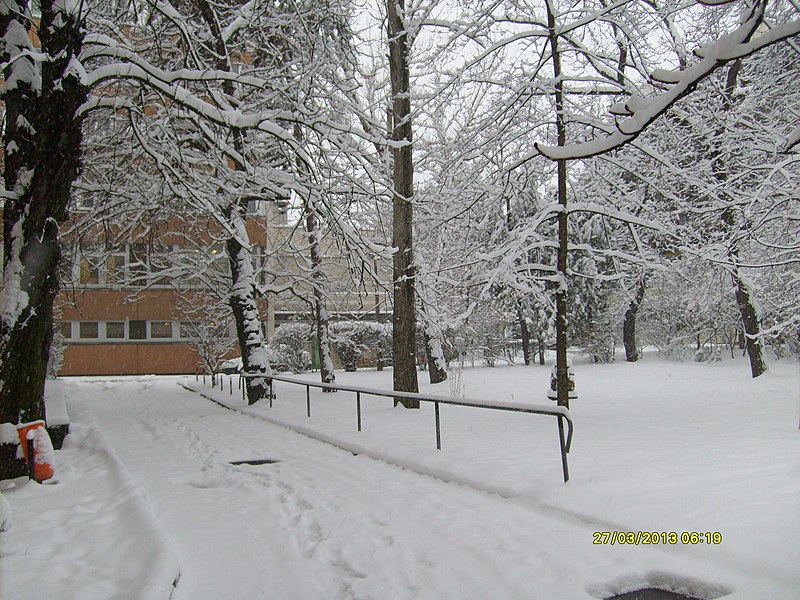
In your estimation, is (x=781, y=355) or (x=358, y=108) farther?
(x=781, y=355)

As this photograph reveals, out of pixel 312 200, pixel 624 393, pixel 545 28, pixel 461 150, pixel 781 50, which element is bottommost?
pixel 624 393

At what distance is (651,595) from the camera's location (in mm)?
4012

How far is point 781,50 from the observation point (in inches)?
617

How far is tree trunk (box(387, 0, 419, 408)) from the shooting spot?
14359mm

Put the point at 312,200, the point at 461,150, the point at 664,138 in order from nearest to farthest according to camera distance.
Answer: the point at 312,200
the point at 461,150
the point at 664,138

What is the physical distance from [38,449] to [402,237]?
8.66 m

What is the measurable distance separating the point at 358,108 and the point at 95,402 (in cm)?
1411

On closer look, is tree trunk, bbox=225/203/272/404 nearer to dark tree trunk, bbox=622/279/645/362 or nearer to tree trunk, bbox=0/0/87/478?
tree trunk, bbox=0/0/87/478

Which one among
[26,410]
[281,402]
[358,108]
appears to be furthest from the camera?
[281,402]

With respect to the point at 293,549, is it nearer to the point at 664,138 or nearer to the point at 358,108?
the point at 358,108

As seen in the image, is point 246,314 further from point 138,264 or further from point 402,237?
point 402,237

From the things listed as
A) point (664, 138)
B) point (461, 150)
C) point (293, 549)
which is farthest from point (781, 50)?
point (293, 549)
